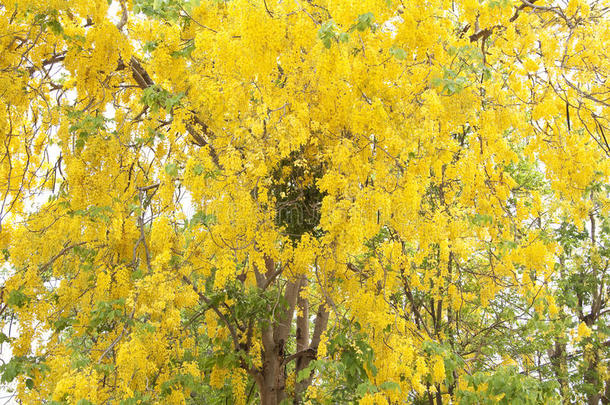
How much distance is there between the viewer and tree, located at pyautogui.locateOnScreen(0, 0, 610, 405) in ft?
10.9

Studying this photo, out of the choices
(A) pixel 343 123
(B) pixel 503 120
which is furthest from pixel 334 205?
(B) pixel 503 120

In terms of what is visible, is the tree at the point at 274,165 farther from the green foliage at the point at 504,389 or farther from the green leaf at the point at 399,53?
the green leaf at the point at 399,53

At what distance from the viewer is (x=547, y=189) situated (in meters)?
7.39

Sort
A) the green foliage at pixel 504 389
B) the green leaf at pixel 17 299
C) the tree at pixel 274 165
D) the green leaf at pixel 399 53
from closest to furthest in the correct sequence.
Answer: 1. the green leaf at pixel 399 53
2. the tree at pixel 274 165
3. the green leaf at pixel 17 299
4. the green foliage at pixel 504 389

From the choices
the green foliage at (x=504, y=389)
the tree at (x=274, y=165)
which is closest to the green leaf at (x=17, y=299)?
the tree at (x=274, y=165)

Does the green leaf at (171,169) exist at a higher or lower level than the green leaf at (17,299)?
higher

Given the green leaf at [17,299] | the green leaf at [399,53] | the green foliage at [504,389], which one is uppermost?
the green leaf at [399,53]

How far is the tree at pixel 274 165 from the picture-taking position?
331 cm

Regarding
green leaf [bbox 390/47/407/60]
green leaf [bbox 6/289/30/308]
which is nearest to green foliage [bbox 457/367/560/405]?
green leaf [bbox 390/47/407/60]

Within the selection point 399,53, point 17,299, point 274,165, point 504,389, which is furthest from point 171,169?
point 504,389

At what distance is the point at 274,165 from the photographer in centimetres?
354

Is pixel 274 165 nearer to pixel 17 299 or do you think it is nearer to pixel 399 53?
pixel 399 53

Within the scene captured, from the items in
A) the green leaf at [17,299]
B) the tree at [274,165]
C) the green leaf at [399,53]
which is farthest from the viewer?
the green leaf at [17,299]

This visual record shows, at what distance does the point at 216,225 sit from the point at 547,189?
17.5 ft
